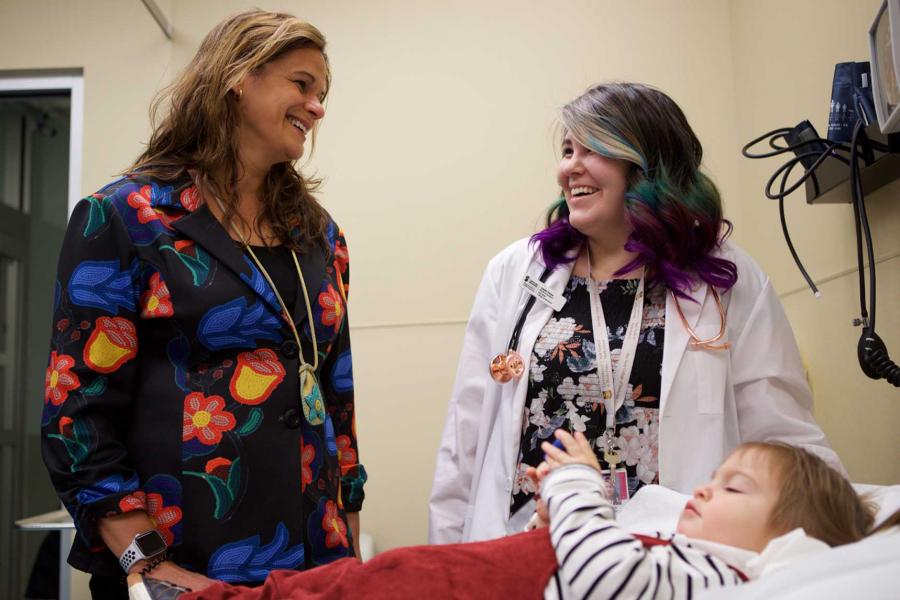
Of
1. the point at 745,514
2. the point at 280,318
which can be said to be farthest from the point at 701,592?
the point at 280,318

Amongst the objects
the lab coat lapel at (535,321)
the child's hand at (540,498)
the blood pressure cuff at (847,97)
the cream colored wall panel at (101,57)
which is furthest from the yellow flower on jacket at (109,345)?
the cream colored wall panel at (101,57)

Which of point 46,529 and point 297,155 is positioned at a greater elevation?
point 297,155

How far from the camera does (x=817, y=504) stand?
1.06 m

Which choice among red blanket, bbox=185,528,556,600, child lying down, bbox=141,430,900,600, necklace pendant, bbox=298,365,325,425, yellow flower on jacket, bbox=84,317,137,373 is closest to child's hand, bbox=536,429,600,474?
child lying down, bbox=141,430,900,600

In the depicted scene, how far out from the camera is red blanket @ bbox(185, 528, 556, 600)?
99cm

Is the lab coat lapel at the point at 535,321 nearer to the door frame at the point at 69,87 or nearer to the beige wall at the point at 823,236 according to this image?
the beige wall at the point at 823,236

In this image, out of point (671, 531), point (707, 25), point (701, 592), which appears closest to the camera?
point (701, 592)

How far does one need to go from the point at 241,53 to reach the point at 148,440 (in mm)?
694

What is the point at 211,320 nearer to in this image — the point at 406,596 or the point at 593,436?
the point at 406,596

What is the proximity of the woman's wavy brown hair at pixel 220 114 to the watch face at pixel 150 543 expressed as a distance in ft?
1.76

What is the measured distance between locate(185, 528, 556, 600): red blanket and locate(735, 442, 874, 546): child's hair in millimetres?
312

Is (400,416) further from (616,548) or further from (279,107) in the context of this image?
(616,548)

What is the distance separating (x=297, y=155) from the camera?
1.55 meters

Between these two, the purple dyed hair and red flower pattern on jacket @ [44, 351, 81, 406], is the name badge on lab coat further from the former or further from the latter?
red flower pattern on jacket @ [44, 351, 81, 406]
